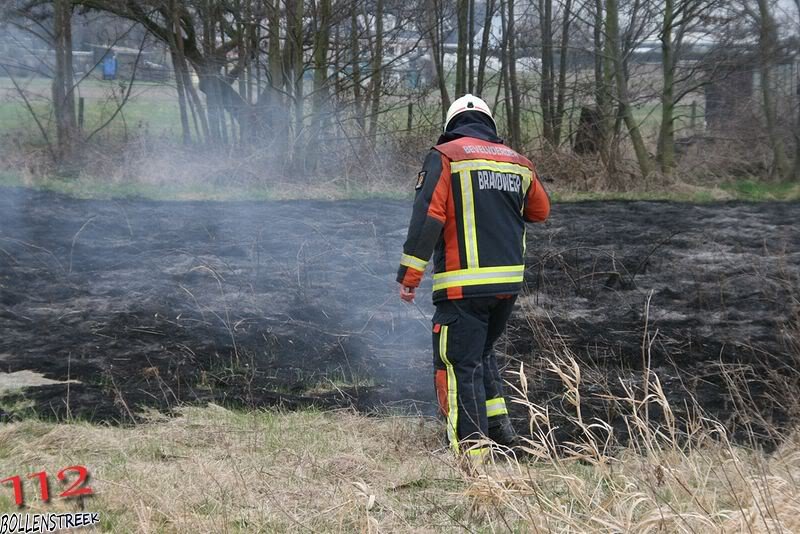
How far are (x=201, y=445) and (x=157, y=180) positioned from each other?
29.0 ft

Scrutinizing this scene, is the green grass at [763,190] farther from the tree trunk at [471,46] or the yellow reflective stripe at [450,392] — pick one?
the yellow reflective stripe at [450,392]

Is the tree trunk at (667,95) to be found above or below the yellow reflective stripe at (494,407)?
above

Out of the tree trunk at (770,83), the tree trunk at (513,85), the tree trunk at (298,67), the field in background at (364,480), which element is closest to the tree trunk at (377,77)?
the tree trunk at (298,67)

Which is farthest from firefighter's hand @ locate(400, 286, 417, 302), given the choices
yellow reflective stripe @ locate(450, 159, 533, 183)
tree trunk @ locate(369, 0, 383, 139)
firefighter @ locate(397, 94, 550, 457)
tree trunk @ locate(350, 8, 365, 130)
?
tree trunk @ locate(369, 0, 383, 139)

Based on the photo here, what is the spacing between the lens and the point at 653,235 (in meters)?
10.1

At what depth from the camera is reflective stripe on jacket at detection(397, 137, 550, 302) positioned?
431cm

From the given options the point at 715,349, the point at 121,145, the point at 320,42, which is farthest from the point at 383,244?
the point at 121,145

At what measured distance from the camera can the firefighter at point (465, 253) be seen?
4.32 m

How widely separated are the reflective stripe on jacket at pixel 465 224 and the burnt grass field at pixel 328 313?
0.68 meters

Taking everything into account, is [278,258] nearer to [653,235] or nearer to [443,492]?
[653,235]

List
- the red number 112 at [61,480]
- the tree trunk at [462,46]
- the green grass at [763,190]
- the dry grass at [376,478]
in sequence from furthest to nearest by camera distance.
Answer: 1. the tree trunk at [462,46]
2. the green grass at [763,190]
3. the red number 112 at [61,480]
4. the dry grass at [376,478]

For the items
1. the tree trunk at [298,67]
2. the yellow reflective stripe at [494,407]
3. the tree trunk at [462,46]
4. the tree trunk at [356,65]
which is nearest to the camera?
the yellow reflective stripe at [494,407]

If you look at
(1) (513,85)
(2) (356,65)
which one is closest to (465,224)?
(2) (356,65)
